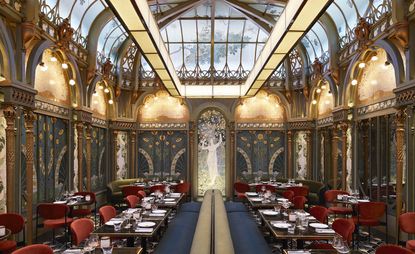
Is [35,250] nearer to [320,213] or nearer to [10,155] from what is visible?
[10,155]

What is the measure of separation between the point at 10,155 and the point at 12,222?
1372 mm

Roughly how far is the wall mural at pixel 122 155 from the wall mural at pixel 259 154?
4.29 metres

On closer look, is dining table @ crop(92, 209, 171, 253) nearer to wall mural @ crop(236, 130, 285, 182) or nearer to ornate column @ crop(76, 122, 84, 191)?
ornate column @ crop(76, 122, 84, 191)

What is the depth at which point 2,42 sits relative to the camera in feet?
21.8

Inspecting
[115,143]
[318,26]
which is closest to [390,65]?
[318,26]

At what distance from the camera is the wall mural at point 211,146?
1444cm

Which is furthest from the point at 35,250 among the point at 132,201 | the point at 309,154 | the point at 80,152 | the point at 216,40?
the point at 216,40

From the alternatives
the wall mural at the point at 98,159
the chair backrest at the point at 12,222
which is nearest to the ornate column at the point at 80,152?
the wall mural at the point at 98,159

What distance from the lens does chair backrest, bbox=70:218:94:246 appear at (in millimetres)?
5202

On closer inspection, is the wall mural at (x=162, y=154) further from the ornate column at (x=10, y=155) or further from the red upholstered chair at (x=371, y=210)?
the red upholstered chair at (x=371, y=210)

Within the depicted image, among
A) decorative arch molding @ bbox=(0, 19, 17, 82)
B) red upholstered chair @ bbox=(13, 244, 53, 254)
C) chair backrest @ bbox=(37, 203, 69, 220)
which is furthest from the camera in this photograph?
chair backrest @ bbox=(37, 203, 69, 220)

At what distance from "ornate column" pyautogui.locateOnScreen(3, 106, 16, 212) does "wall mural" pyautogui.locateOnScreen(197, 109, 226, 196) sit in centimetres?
814

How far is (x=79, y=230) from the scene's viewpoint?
5.34 m

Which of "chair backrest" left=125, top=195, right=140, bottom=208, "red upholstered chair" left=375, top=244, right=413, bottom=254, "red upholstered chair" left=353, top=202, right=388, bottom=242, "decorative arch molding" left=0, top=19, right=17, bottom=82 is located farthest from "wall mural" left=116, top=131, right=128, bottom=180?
"red upholstered chair" left=375, top=244, right=413, bottom=254
